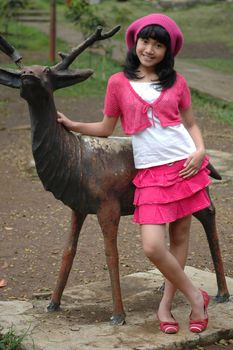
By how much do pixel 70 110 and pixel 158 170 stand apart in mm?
7614

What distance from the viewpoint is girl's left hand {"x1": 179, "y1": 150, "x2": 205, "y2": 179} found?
12.8 feet

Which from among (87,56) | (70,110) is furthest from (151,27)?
(87,56)

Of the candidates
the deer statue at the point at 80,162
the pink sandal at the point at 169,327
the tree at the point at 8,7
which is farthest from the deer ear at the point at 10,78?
the tree at the point at 8,7

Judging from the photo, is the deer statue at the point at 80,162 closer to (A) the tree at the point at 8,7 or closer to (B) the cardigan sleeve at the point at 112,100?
(B) the cardigan sleeve at the point at 112,100

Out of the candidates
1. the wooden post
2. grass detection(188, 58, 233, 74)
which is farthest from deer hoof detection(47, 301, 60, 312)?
grass detection(188, 58, 233, 74)

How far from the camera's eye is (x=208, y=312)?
168 inches

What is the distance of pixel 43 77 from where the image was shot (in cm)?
379

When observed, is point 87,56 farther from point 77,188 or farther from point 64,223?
point 77,188

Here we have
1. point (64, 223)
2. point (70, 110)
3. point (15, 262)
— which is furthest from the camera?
point (70, 110)

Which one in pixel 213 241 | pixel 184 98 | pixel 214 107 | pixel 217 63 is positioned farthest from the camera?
pixel 217 63

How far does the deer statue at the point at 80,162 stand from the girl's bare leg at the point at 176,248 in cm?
21

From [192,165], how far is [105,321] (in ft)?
3.02

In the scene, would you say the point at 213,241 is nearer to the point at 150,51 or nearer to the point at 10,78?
the point at 150,51

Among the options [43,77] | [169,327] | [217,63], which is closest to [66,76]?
[43,77]
